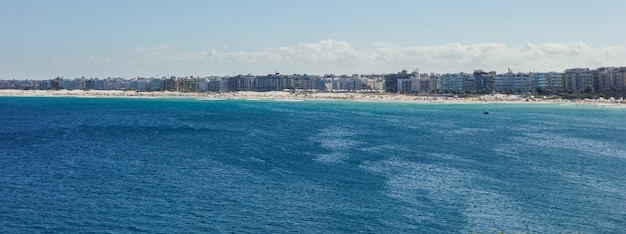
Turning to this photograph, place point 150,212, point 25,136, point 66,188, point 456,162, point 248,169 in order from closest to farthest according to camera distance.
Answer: point 150,212 < point 66,188 < point 248,169 < point 456,162 < point 25,136

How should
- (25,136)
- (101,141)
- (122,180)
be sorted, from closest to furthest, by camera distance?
(122,180) < (101,141) < (25,136)

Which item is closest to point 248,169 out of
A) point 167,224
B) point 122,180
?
point 122,180

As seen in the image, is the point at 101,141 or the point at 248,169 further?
the point at 101,141

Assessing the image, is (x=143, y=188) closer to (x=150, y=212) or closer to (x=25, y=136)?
(x=150, y=212)

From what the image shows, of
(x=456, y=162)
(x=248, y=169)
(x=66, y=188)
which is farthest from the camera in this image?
(x=456, y=162)

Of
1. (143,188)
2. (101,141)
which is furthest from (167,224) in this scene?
(101,141)

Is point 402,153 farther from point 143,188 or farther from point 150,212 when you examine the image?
point 150,212
